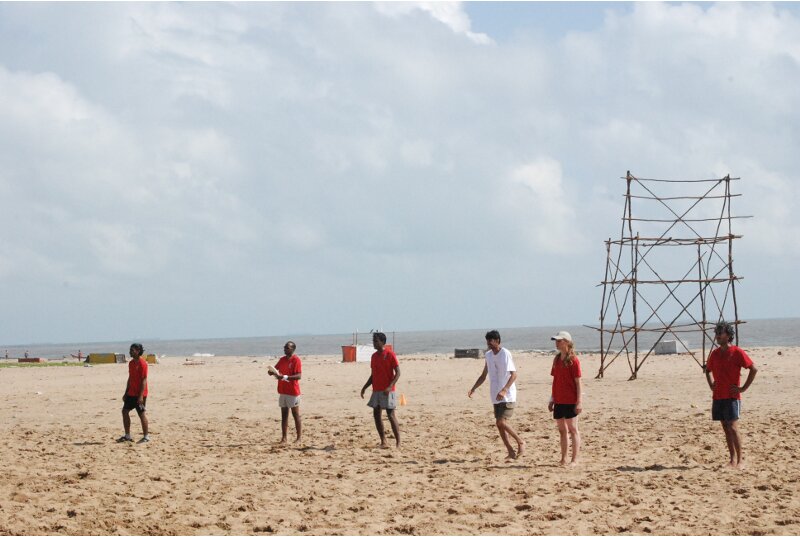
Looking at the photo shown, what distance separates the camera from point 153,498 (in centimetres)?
791

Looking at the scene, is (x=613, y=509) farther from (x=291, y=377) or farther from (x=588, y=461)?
(x=291, y=377)

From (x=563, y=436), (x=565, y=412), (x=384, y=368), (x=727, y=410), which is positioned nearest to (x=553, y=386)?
(x=565, y=412)

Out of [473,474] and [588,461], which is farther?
[588,461]

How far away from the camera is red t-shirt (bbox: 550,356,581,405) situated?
9266mm

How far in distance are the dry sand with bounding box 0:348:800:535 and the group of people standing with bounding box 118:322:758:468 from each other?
0.34 metres

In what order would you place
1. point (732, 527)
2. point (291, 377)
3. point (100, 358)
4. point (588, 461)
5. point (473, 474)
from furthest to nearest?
point (100, 358) → point (291, 377) → point (588, 461) → point (473, 474) → point (732, 527)

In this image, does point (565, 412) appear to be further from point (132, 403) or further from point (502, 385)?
point (132, 403)

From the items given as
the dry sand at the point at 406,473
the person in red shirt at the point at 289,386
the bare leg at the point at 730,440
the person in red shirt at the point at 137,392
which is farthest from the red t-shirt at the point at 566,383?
the person in red shirt at the point at 137,392

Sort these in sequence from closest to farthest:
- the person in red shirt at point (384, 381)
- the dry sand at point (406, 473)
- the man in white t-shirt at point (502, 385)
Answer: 1. the dry sand at point (406, 473)
2. the man in white t-shirt at point (502, 385)
3. the person in red shirt at point (384, 381)

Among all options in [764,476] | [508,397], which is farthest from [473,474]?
[764,476]

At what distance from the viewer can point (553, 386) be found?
942 centimetres

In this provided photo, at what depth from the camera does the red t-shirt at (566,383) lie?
30.4 ft

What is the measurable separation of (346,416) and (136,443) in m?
4.17

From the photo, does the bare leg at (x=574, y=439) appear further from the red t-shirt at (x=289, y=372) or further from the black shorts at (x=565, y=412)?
the red t-shirt at (x=289, y=372)
